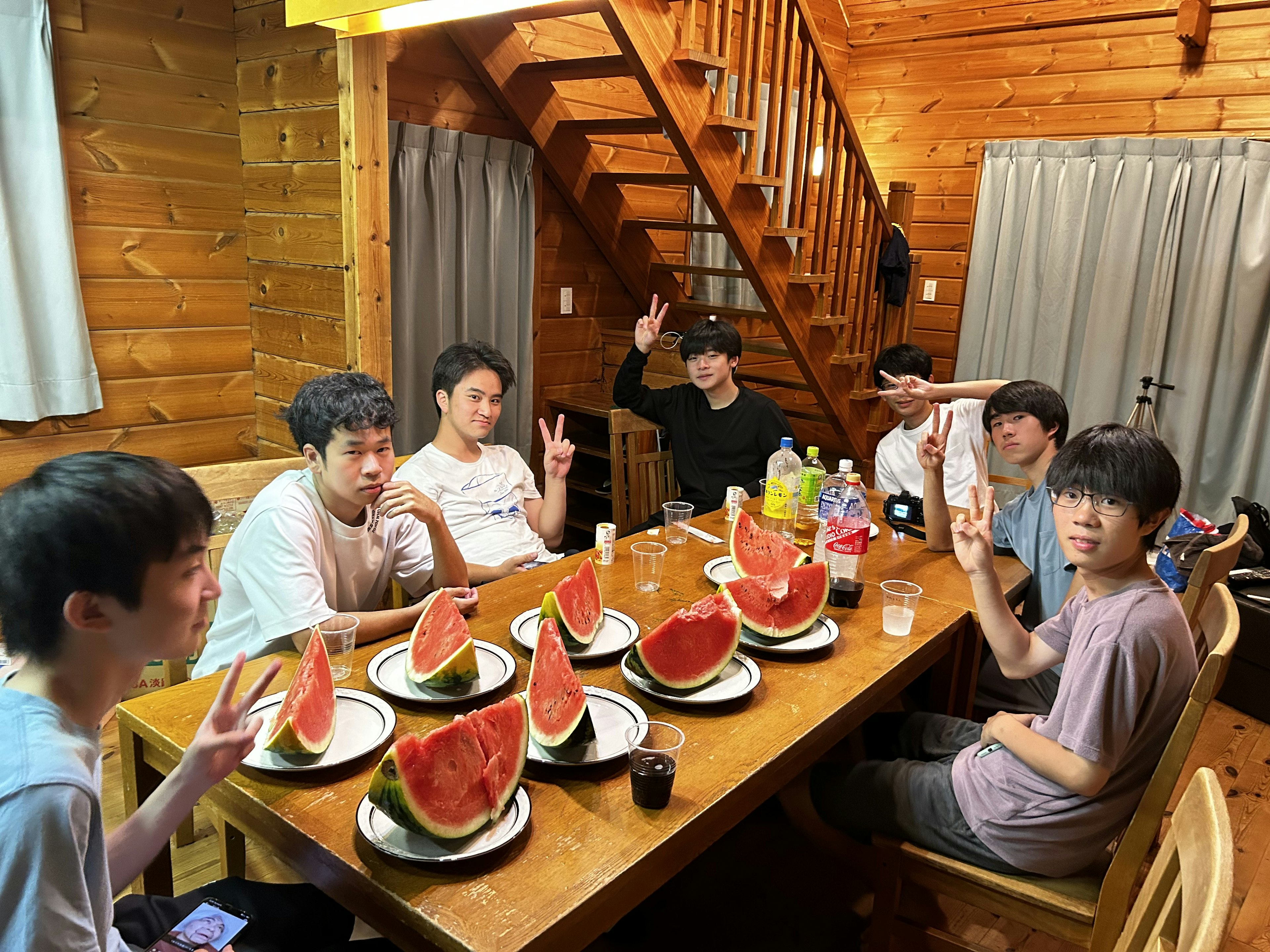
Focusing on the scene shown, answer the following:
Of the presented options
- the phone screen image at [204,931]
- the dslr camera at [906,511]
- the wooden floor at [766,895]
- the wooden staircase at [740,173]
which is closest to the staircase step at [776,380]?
the wooden staircase at [740,173]

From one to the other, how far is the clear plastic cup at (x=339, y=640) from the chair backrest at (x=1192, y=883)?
1306 mm

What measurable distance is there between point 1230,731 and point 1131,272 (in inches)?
102

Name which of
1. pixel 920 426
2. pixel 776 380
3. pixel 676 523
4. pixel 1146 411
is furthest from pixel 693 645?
pixel 1146 411

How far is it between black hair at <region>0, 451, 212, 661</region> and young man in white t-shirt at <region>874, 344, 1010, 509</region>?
2.72m

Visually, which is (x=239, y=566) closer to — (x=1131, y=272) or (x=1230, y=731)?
(x=1230, y=731)

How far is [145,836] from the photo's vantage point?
3.86 ft

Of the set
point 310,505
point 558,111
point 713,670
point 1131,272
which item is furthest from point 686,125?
point 1131,272

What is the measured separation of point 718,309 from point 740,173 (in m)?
0.95

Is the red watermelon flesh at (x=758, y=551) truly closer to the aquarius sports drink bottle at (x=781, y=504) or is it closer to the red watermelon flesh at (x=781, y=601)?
the red watermelon flesh at (x=781, y=601)

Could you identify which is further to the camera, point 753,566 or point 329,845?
point 753,566

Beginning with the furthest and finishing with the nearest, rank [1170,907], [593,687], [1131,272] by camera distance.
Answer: [1131,272] → [593,687] → [1170,907]

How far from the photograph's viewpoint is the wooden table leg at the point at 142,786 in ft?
5.00

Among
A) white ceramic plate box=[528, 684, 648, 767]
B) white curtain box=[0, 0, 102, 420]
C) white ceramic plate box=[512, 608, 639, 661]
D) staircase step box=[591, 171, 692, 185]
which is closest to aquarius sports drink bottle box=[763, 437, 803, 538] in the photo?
white ceramic plate box=[512, 608, 639, 661]

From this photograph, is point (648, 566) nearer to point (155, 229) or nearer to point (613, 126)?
point (155, 229)
